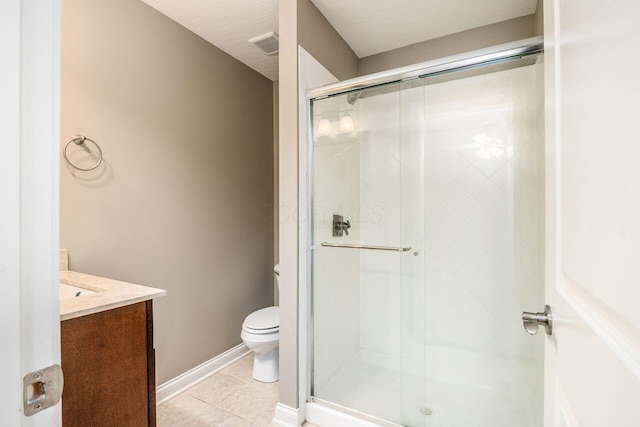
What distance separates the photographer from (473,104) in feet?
6.93

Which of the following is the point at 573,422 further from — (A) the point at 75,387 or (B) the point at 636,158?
(A) the point at 75,387

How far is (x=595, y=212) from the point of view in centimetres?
45

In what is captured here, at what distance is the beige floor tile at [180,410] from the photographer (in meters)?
1.71

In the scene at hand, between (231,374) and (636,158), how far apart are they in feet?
8.16

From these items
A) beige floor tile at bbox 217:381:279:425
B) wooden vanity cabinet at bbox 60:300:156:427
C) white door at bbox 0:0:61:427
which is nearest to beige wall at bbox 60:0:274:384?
beige floor tile at bbox 217:381:279:425

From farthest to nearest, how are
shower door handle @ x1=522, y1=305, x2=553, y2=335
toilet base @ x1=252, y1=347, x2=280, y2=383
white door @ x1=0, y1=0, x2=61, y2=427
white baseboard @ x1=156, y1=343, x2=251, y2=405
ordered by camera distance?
1. toilet base @ x1=252, y1=347, x2=280, y2=383
2. white baseboard @ x1=156, y1=343, x2=251, y2=405
3. shower door handle @ x1=522, y1=305, x2=553, y2=335
4. white door @ x1=0, y1=0, x2=61, y2=427

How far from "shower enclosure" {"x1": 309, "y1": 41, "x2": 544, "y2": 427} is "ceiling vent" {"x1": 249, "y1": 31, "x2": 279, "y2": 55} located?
75 cm

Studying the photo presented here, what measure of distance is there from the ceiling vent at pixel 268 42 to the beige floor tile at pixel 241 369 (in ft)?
8.04

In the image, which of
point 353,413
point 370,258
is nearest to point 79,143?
point 370,258

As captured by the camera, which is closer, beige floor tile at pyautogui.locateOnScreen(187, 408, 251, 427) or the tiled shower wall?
beige floor tile at pyautogui.locateOnScreen(187, 408, 251, 427)

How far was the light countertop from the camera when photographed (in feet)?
3.22

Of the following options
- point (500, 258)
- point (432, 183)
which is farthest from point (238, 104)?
point (500, 258)

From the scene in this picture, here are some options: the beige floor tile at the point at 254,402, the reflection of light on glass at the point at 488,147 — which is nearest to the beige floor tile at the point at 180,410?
the beige floor tile at the point at 254,402

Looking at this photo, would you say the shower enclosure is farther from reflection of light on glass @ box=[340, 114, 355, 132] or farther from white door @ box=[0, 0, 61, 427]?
white door @ box=[0, 0, 61, 427]
